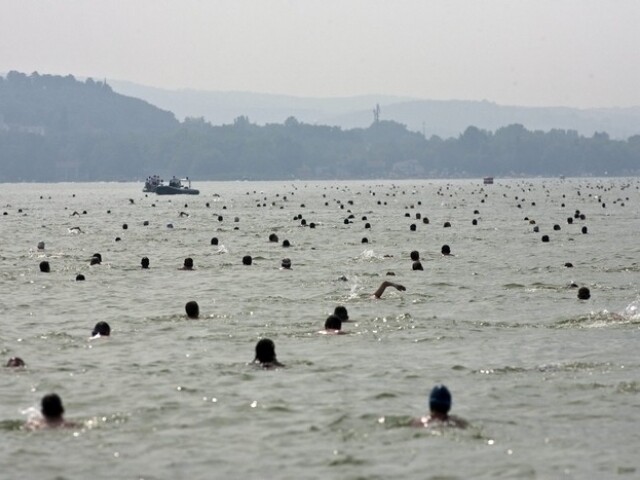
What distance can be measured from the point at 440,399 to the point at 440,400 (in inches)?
1.4

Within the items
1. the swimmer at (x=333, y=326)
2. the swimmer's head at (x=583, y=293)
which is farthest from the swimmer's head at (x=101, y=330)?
the swimmer's head at (x=583, y=293)

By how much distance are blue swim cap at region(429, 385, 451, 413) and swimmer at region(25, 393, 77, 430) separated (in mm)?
5522

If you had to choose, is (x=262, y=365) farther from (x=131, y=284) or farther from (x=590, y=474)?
(x=131, y=284)

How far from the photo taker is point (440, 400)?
19.2 metres

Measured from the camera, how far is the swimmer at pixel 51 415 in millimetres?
19438

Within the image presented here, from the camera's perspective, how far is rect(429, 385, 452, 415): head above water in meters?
19.0

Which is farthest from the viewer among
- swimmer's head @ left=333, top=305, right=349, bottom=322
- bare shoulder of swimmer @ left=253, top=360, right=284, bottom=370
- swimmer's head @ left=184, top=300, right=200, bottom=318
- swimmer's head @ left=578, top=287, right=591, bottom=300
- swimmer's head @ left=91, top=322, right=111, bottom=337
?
swimmer's head @ left=578, top=287, right=591, bottom=300

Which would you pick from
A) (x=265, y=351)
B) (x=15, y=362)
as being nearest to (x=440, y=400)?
(x=265, y=351)

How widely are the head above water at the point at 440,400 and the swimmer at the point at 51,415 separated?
5.52 meters

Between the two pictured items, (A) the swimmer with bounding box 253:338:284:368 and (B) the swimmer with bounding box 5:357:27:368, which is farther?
(B) the swimmer with bounding box 5:357:27:368

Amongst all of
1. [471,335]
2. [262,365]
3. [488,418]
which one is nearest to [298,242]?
[471,335]

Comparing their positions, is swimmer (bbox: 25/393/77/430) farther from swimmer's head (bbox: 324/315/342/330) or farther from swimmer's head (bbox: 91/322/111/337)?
swimmer's head (bbox: 324/315/342/330)

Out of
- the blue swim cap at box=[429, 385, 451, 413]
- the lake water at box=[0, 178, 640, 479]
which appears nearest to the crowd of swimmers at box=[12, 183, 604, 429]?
the blue swim cap at box=[429, 385, 451, 413]

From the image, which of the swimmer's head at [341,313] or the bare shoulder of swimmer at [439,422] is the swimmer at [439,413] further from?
the swimmer's head at [341,313]
